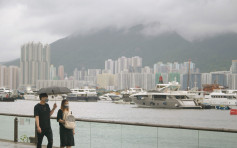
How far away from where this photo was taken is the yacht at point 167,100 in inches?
3125

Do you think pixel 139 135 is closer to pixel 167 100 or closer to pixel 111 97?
pixel 167 100

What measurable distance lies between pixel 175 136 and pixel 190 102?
72.6m

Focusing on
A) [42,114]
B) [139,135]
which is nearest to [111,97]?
[139,135]

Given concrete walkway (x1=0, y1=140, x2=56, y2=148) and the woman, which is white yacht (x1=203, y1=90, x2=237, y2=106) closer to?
concrete walkway (x1=0, y1=140, x2=56, y2=148)

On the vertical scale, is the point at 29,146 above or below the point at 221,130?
below

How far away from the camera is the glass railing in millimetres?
8672

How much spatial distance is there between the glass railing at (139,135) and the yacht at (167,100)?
68762 millimetres

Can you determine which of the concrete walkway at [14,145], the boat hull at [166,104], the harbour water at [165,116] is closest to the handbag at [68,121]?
the concrete walkway at [14,145]

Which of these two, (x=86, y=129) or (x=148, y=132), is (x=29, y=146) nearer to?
(x=86, y=129)

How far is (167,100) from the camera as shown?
262 ft

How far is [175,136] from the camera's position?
30.0 feet

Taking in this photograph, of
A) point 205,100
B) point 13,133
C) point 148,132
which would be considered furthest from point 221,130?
point 205,100

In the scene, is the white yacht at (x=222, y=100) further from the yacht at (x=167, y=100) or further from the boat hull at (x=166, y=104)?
the yacht at (x=167, y=100)

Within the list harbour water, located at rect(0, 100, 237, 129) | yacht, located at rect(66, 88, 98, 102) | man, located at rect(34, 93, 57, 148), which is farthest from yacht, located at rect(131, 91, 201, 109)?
man, located at rect(34, 93, 57, 148)
